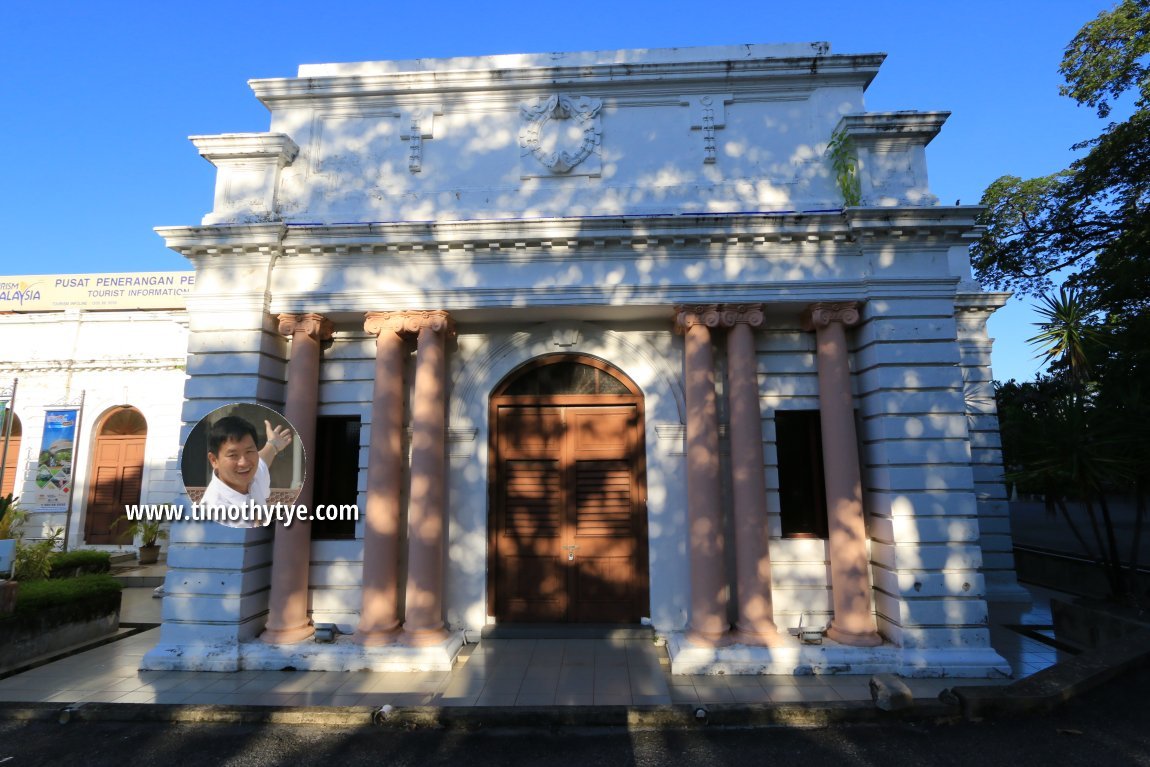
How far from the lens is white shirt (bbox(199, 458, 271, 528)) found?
26.0ft

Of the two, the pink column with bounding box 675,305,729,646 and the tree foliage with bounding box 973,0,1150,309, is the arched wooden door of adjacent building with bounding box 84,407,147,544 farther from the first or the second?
the tree foliage with bounding box 973,0,1150,309

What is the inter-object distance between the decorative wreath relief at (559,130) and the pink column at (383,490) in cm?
344

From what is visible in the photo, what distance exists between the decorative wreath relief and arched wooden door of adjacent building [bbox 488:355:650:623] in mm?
3156

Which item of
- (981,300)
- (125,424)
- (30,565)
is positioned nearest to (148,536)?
(125,424)

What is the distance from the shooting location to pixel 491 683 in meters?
7.02

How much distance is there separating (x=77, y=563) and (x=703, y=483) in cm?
1346

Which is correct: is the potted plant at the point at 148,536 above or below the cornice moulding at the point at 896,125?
below

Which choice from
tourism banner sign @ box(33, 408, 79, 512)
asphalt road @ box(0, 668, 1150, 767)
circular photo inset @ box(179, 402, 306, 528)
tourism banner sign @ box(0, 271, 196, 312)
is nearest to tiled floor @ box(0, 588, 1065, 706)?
asphalt road @ box(0, 668, 1150, 767)

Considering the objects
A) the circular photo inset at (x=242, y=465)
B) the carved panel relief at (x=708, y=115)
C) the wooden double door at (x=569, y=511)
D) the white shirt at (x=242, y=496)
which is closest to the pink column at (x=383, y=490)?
the circular photo inset at (x=242, y=465)

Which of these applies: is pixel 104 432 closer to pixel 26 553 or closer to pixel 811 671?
pixel 26 553

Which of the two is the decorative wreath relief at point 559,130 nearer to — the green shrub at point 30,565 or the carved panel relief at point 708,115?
the carved panel relief at point 708,115

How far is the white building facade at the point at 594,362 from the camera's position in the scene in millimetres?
7715

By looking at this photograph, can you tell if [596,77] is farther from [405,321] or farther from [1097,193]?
[1097,193]

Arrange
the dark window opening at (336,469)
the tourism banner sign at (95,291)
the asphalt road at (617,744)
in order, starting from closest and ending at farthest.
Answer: the asphalt road at (617,744) → the dark window opening at (336,469) → the tourism banner sign at (95,291)
